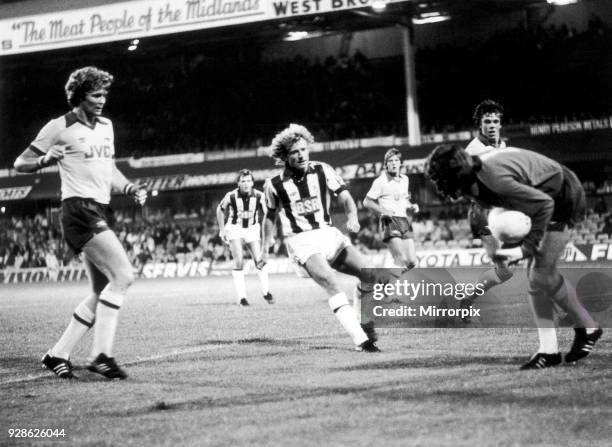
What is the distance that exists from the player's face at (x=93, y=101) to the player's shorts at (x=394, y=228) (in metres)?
7.37

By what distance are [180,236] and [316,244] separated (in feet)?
85.4

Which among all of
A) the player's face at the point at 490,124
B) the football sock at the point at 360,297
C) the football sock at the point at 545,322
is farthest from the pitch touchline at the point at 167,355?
the football sock at the point at 545,322

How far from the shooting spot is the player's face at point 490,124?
960 centimetres

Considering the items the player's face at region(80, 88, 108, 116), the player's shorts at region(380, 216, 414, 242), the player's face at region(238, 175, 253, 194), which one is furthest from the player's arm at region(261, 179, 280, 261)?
the player's face at region(238, 175, 253, 194)

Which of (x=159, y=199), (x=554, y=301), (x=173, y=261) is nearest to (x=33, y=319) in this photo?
(x=554, y=301)

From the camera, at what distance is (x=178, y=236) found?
3453cm

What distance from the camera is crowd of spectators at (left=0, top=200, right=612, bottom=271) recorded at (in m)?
28.7

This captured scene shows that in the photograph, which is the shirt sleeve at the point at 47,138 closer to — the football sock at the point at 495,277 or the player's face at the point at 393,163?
the football sock at the point at 495,277

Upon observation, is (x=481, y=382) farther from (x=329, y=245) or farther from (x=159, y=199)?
(x=159, y=199)

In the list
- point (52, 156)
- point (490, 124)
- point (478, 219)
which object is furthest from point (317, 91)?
point (52, 156)

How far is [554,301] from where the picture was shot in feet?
23.7

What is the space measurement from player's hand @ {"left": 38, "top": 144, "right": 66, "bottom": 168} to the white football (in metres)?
3.52

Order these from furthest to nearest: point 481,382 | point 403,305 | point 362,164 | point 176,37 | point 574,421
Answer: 1. point 176,37
2. point 362,164
3. point 403,305
4. point 481,382
5. point 574,421

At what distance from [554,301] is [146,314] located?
9240mm
